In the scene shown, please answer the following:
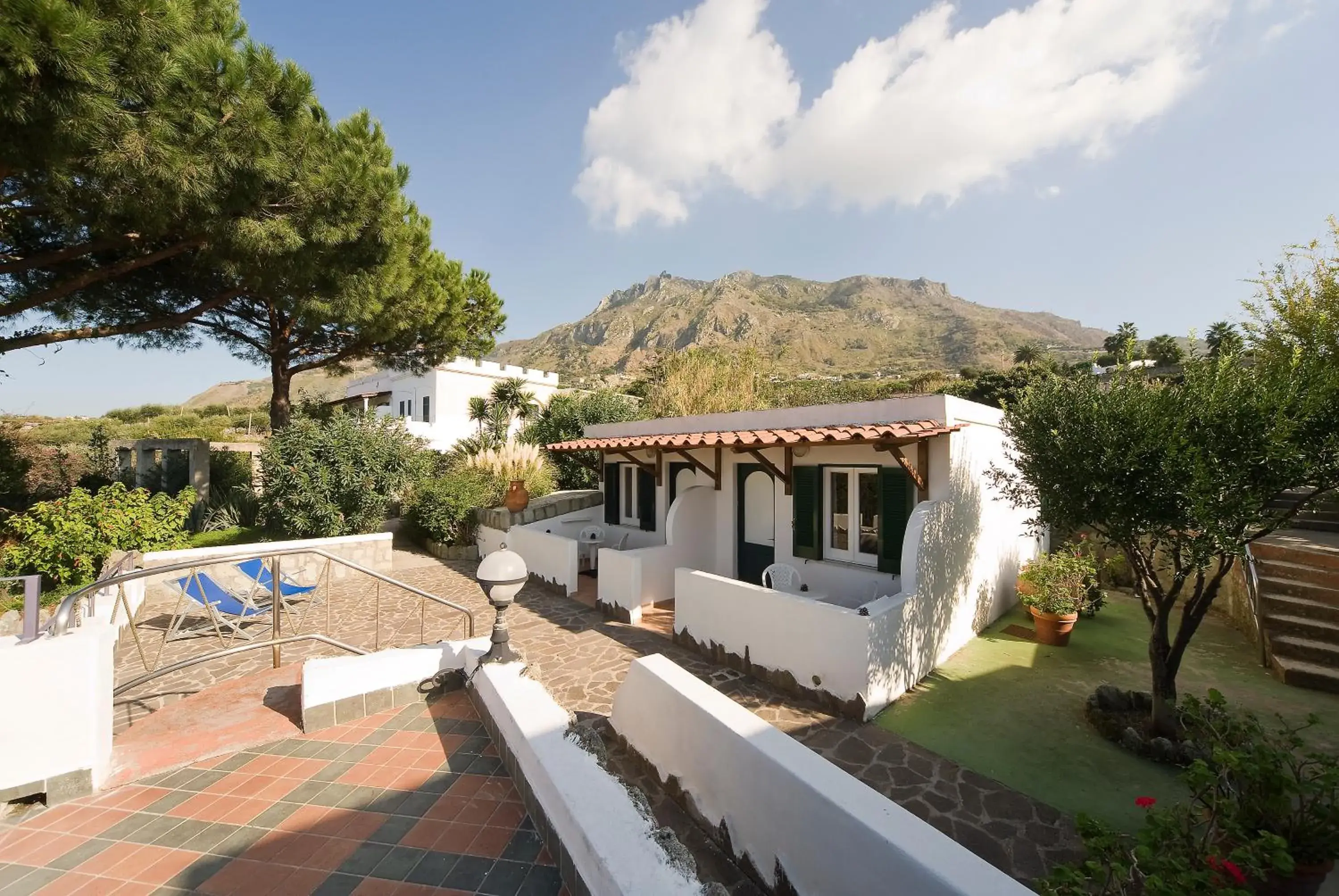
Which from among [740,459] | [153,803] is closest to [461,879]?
[153,803]

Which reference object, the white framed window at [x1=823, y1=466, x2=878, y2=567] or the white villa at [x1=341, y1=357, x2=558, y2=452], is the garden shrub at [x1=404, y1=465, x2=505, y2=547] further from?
the white villa at [x1=341, y1=357, x2=558, y2=452]

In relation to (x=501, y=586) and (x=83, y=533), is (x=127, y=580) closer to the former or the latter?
(x=501, y=586)

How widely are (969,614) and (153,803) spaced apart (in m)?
9.16

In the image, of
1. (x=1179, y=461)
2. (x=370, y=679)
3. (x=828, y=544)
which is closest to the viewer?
(x=1179, y=461)

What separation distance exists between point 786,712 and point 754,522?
3.43 metres

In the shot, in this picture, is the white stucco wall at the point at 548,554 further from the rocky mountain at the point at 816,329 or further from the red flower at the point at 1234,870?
the rocky mountain at the point at 816,329

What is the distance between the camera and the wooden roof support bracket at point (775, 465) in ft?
25.1

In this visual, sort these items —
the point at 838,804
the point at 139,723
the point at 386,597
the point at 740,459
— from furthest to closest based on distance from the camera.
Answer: the point at 386,597 < the point at 740,459 < the point at 139,723 < the point at 838,804

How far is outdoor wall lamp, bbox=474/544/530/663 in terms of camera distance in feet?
14.9

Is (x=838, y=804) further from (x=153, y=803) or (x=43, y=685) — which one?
(x=43, y=685)

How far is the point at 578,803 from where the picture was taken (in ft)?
8.98

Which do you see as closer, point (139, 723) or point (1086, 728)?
point (139, 723)

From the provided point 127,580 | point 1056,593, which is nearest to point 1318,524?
point 1056,593

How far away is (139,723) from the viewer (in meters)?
4.79
